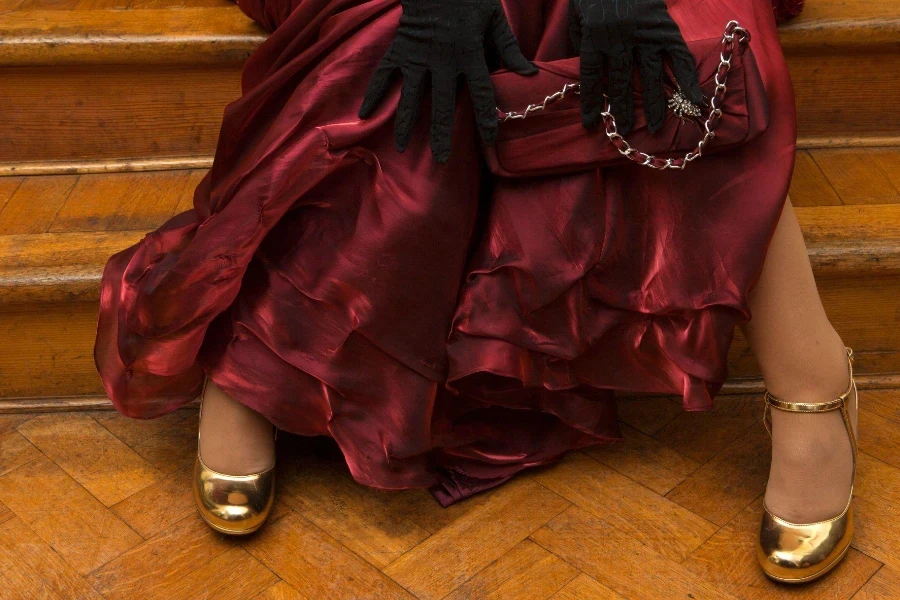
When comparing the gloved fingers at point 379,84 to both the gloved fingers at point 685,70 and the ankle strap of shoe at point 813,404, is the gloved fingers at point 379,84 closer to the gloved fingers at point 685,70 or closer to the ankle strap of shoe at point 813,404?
the gloved fingers at point 685,70

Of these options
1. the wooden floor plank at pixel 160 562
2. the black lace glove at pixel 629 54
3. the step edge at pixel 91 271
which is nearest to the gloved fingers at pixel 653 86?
the black lace glove at pixel 629 54

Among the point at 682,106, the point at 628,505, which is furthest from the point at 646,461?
the point at 682,106

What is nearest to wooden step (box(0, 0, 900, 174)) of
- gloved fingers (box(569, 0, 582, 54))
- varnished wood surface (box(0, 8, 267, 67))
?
varnished wood surface (box(0, 8, 267, 67))

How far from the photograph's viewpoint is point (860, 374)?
1199 millimetres

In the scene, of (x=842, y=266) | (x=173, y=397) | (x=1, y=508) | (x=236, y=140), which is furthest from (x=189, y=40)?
(x=842, y=266)

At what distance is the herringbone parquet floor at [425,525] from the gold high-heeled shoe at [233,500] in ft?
0.09

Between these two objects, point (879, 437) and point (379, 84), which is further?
point (879, 437)

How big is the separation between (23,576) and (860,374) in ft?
3.18

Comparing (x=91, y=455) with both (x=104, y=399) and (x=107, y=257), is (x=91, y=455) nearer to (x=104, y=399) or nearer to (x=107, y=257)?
(x=104, y=399)

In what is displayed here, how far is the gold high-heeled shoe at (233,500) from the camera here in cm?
97

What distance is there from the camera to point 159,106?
133cm

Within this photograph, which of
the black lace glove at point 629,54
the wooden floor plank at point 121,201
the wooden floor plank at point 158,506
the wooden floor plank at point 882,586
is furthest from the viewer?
the wooden floor plank at point 121,201

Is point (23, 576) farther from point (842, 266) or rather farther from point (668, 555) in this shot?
point (842, 266)

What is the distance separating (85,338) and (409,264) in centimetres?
48
